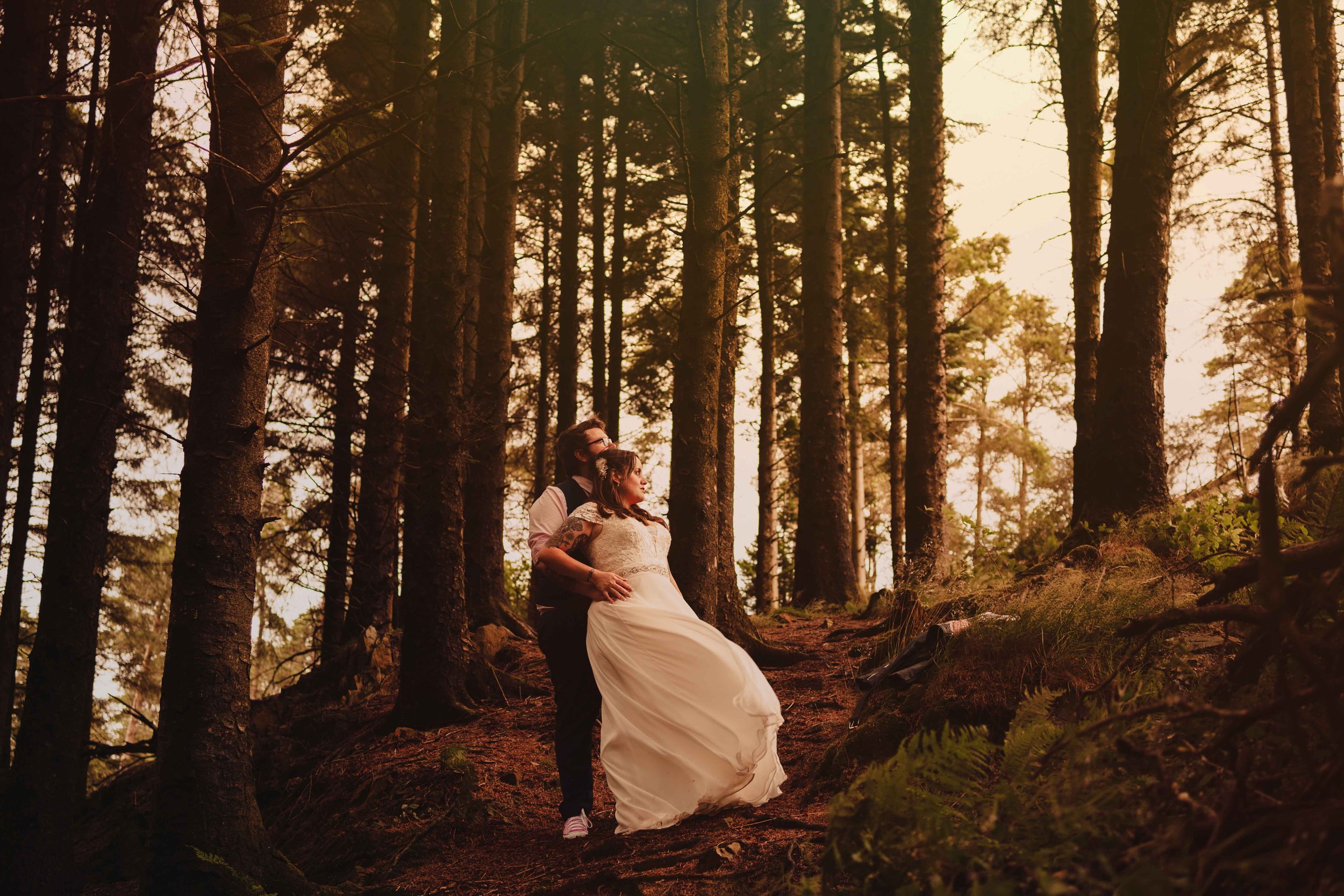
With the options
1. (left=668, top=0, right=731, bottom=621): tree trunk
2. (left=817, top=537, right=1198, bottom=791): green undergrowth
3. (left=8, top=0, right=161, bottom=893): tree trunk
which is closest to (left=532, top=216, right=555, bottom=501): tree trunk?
(left=668, top=0, right=731, bottom=621): tree trunk

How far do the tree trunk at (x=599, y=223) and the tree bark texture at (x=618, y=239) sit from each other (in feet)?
0.64

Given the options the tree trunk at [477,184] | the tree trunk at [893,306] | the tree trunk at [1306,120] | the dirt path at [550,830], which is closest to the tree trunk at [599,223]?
the tree trunk at [893,306]

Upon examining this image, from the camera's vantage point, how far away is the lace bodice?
16.5 ft

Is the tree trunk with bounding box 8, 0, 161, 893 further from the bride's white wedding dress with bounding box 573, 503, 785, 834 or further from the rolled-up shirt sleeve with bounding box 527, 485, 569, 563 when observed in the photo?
the bride's white wedding dress with bounding box 573, 503, 785, 834

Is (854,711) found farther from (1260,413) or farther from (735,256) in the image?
(1260,413)

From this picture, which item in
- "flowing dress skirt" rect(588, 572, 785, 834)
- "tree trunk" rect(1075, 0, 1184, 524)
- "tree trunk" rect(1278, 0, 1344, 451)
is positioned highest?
"tree trunk" rect(1278, 0, 1344, 451)

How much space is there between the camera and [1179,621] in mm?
2107

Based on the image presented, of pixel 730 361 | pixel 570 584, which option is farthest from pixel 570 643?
pixel 730 361

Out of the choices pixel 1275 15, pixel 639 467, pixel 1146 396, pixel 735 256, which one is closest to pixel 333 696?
pixel 639 467

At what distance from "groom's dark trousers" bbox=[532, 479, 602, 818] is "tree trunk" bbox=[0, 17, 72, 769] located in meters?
6.29

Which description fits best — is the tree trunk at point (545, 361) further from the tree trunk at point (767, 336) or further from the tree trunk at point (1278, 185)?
the tree trunk at point (1278, 185)

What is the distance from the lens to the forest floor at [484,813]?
3.80m

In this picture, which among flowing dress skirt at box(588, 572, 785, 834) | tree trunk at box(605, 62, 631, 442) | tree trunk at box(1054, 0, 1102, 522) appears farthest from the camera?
tree trunk at box(605, 62, 631, 442)

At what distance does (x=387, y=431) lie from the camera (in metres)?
10.4
